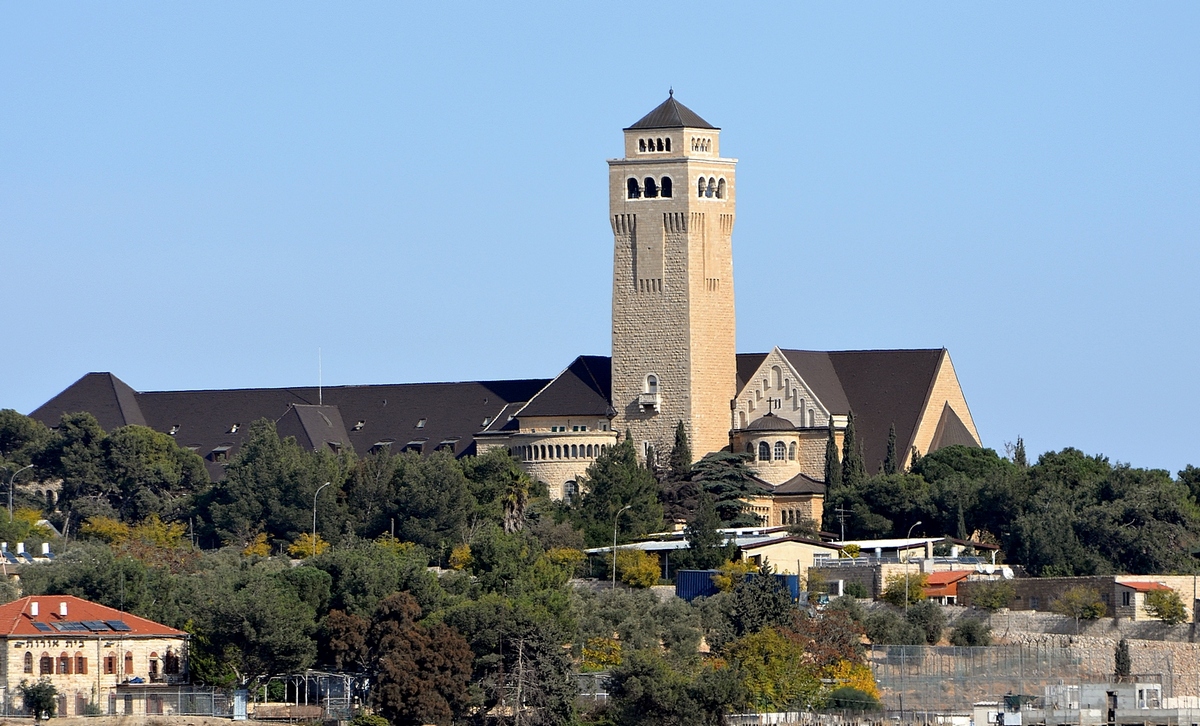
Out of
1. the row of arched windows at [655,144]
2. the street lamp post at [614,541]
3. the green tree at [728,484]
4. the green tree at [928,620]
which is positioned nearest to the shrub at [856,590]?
the green tree at [928,620]

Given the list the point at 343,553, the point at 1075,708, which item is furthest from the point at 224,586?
the point at 1075,708

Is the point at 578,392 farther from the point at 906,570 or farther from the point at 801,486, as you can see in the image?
the point at 906,570

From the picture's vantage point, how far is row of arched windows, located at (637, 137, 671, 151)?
12150cm

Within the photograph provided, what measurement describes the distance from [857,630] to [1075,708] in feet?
32.0

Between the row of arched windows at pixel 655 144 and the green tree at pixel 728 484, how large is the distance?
12.5 metres

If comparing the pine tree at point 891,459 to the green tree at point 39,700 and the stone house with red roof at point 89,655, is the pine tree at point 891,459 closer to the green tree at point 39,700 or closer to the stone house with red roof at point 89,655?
the stone house with red roof at point 89,655

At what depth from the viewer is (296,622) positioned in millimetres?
86312

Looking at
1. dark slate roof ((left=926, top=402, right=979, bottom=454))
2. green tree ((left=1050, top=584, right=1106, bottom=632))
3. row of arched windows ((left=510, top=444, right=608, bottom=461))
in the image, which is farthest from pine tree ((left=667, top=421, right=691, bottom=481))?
green tree ((left=1050, top=584, right=1106, bottom=632))

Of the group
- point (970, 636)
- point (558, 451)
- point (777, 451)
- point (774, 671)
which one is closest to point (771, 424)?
point (777, 451)

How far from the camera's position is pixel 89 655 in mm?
82375

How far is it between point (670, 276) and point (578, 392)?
639 centimetres

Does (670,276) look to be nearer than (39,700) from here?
No

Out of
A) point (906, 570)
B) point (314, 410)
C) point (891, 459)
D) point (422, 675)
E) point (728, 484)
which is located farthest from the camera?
point (314, 410)

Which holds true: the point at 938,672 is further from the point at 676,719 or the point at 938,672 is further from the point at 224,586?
the point at 224,586
